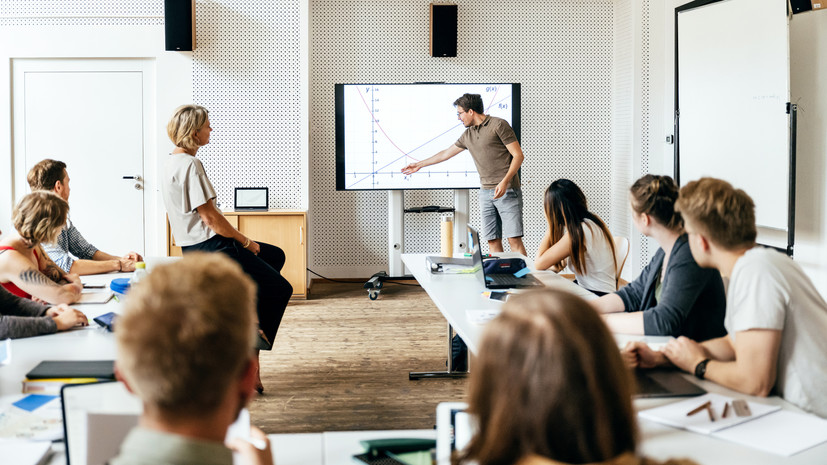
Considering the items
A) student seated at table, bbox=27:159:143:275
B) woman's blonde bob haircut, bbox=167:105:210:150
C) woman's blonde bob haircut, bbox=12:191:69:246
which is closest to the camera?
woman's blonde bob haircut, bbox=12:191:69:246

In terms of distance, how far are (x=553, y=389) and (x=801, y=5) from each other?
452 centimetres

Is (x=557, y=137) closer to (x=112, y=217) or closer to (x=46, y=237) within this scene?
(x=112, y=217)

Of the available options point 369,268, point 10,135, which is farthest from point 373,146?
point 10,135

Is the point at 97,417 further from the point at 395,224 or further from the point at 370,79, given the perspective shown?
the point at 370,79

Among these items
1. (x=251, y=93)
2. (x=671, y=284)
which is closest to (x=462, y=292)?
(x=671, y=284)

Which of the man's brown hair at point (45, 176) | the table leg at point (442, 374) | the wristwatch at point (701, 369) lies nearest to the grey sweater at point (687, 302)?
the wristwatch at point (701, 369)

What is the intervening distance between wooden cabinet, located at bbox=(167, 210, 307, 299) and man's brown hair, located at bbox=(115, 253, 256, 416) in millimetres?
5482

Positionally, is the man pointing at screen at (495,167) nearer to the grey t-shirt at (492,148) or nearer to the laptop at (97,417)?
the grey t-shirt at (492,148)

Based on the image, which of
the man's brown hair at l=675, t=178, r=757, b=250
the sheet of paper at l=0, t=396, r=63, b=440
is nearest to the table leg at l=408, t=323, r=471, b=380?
the man's brown hair at l=675, t=178, r=757, b=250

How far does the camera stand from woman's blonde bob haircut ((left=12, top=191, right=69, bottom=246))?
9.53ft

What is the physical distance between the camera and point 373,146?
272 inches

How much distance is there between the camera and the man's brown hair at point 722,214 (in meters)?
2.09

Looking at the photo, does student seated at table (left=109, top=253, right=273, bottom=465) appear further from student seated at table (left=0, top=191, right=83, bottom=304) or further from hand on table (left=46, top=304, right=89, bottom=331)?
student seated at table (left=0, top=191, right=83, bottom=304)

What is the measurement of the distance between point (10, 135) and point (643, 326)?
233 inches
